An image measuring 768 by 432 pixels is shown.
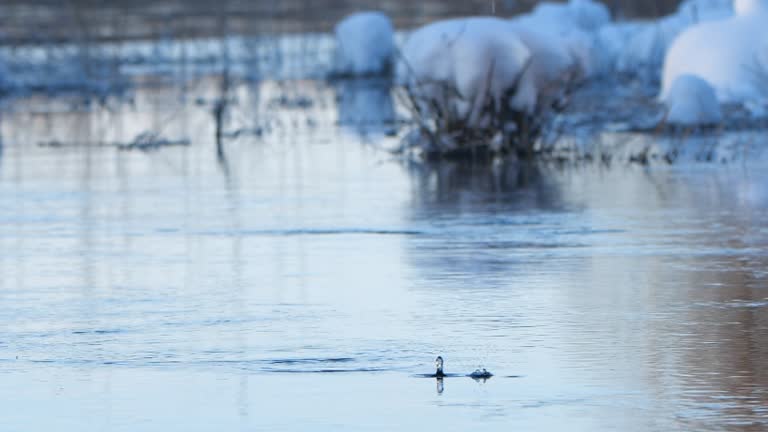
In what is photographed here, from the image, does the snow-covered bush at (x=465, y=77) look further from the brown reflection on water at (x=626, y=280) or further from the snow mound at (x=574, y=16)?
the snow mound at (x=574, y=16)

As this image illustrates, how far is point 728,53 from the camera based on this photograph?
27.0 m

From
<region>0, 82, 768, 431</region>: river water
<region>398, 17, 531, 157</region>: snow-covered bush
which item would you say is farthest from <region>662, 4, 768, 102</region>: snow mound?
<region>0, 82, 768, 431</region>: river water

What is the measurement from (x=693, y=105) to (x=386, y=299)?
13.5 meters

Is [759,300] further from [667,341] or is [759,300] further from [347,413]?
[347,413]

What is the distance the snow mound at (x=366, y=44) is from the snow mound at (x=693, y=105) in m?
22.7

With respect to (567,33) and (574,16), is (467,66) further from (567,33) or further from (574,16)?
(574,16)

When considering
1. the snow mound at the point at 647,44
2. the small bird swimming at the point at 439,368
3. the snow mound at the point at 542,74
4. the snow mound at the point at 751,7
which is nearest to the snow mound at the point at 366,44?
the snow mound at the point at 647,44

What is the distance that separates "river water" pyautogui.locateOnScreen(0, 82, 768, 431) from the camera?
6.38m

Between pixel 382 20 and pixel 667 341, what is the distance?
39991 mm

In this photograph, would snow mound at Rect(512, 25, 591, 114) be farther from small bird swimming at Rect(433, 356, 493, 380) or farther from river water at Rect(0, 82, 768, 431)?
small bird swimming at Rect(433, 356, 493, 380)

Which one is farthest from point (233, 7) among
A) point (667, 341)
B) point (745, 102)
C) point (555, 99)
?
point (667, 341)

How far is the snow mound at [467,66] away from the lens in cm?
1758

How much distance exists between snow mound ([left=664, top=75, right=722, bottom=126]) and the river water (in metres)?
5.04

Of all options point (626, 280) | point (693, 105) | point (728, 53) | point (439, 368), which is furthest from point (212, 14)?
point (439, 368)
